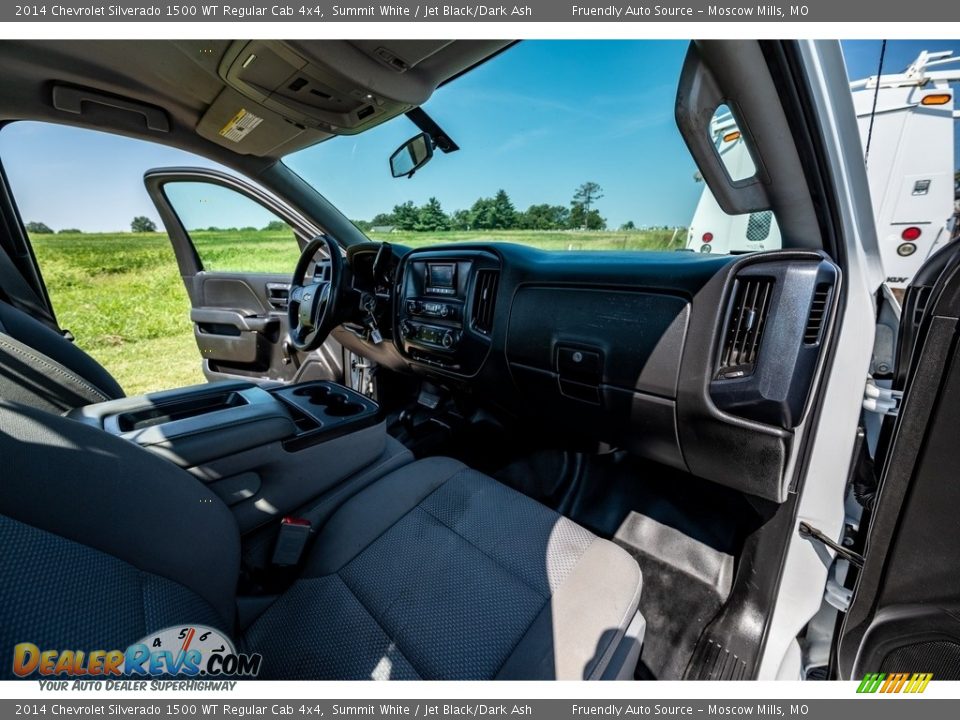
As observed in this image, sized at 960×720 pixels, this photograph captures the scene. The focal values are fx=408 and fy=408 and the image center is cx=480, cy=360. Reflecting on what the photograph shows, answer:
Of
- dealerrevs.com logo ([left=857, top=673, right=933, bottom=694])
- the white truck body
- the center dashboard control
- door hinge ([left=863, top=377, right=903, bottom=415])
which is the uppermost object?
the white truck body

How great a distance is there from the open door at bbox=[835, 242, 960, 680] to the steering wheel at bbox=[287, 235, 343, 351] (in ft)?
6.15

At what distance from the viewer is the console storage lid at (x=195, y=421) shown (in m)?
1.13

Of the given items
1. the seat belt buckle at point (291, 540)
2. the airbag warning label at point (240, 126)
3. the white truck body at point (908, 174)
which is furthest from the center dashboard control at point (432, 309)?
the white truck body at point (908, 174)

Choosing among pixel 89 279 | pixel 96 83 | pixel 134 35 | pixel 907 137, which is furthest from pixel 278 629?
pixel 89 279

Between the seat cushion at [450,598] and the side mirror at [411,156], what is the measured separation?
184cm

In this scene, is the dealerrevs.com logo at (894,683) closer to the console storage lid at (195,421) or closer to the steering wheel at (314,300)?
the console storage lid at (195,421)

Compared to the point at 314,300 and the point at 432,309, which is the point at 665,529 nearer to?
the point at 432,309

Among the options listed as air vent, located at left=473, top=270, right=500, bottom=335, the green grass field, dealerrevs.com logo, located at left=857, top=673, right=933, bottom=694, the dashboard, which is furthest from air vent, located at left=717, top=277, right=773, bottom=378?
the green grass field

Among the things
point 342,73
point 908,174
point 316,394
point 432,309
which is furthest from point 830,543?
point 908,174

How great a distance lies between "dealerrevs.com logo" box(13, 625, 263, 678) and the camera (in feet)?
1.63

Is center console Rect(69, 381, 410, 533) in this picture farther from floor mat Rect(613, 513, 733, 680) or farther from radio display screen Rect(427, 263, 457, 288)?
floor mat Rect(613, 513, 733, 680)

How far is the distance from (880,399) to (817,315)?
9.9 inches

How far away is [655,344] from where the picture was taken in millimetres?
1102

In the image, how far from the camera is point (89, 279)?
4117mm
